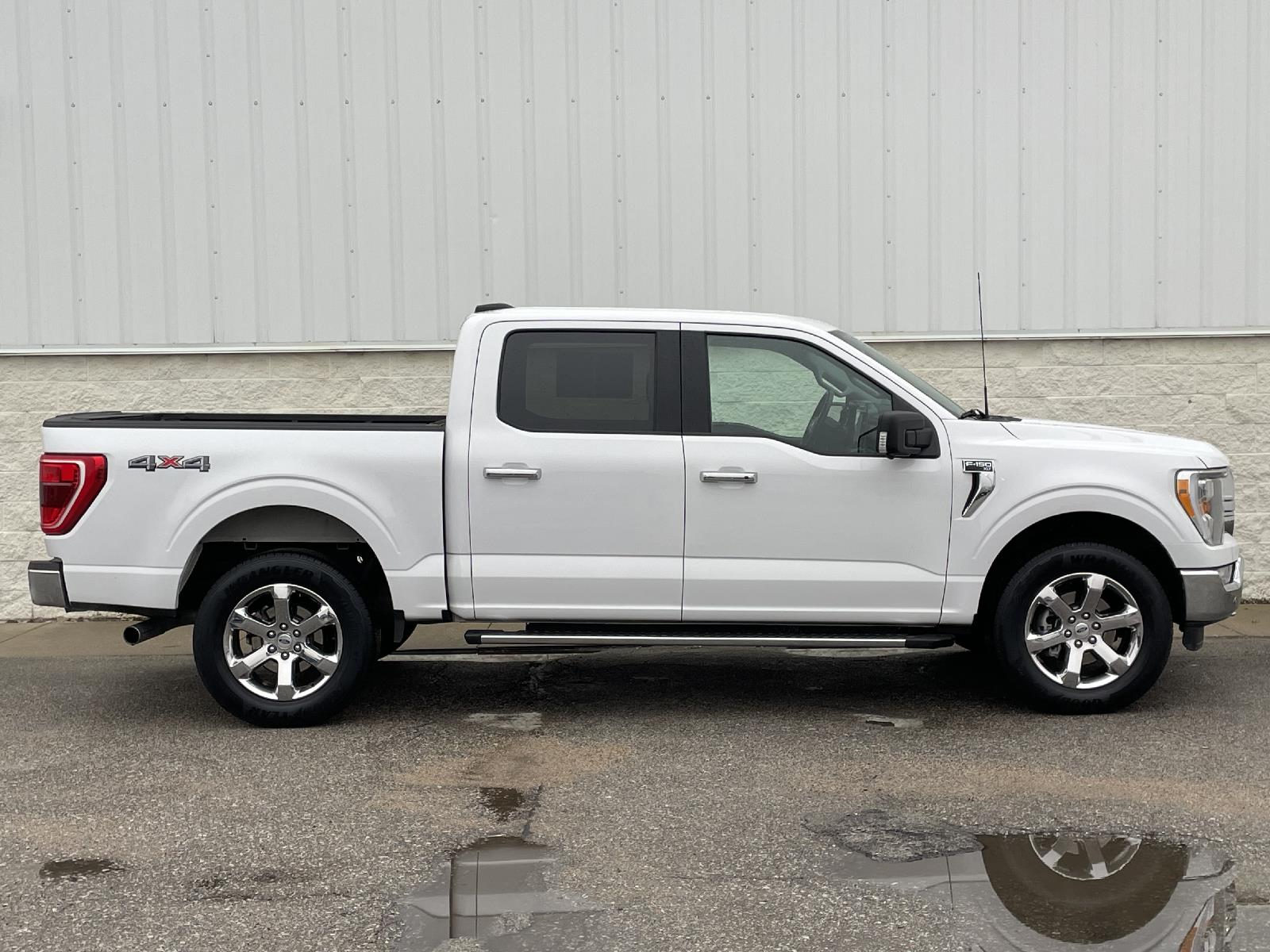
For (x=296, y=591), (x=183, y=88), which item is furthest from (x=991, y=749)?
(x=183, y=88)

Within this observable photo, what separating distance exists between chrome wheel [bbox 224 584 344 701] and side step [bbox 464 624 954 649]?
715mm

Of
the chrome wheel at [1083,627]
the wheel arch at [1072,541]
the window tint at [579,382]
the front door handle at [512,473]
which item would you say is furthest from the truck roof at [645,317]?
the chrome wheel at [1083,627]

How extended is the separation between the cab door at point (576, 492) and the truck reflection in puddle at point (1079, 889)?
2.18 meters

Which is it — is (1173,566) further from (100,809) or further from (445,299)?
(445,299)

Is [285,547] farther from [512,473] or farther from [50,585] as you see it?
[512,473]

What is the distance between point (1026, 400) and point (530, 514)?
16.7 ft

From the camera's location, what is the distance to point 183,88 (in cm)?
1012

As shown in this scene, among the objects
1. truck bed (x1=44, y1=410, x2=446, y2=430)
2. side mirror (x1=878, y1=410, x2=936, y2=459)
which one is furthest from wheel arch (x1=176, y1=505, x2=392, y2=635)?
side mirror (x1=878, y1=410, x2=936, y2=459)

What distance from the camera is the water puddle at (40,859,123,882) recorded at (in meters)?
4.62

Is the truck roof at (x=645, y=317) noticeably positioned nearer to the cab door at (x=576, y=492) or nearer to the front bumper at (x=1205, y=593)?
the cab door at (x=576, y=492)

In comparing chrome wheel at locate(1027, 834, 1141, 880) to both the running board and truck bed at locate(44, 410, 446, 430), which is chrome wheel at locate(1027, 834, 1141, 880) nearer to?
the running board

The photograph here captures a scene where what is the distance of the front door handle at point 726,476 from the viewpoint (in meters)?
6.52

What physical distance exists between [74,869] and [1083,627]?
4546mm

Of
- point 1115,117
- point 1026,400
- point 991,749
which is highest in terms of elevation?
point 1115,117
